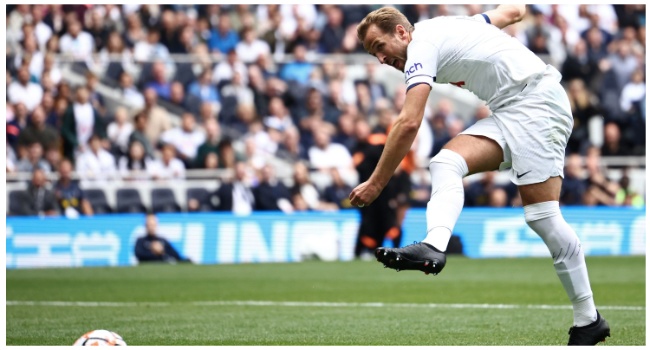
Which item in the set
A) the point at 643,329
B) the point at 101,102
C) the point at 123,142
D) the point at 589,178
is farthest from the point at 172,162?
the point at 643,329

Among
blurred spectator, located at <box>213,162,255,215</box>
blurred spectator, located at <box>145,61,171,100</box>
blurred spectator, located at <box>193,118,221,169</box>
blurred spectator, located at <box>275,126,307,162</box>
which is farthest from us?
blurred spectator, located at <box>145,61,171,100</box>

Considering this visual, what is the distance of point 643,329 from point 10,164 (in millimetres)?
12261

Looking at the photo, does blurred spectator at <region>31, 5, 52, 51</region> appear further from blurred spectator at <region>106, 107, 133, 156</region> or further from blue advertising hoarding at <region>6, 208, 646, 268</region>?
blue advertising hoarding at <region>6, 208, 646, 268</region>

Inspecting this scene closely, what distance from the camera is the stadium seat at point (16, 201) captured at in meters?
17.3

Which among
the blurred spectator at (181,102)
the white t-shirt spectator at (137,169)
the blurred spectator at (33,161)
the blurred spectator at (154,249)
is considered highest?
the blurred spectator at (181,102)

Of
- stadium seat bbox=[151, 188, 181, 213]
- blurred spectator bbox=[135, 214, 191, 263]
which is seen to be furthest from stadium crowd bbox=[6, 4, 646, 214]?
blurred spectator bbox=[135, 214, 191, 263]

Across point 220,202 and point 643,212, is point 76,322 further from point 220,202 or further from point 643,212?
point 643,212

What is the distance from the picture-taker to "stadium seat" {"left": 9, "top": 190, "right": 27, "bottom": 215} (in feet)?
56.6

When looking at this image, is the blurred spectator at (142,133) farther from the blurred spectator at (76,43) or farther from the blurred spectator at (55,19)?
the blurred spectator at (55,19)

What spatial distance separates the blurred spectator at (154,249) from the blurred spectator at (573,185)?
20.7ft

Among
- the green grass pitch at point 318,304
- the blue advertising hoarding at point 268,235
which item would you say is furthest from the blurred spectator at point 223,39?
the green grass pitch at point 318,304

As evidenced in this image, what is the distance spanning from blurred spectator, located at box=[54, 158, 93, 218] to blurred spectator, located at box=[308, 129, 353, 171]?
3.91 meters

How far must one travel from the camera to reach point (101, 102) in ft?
65.9

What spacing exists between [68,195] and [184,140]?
263cm
